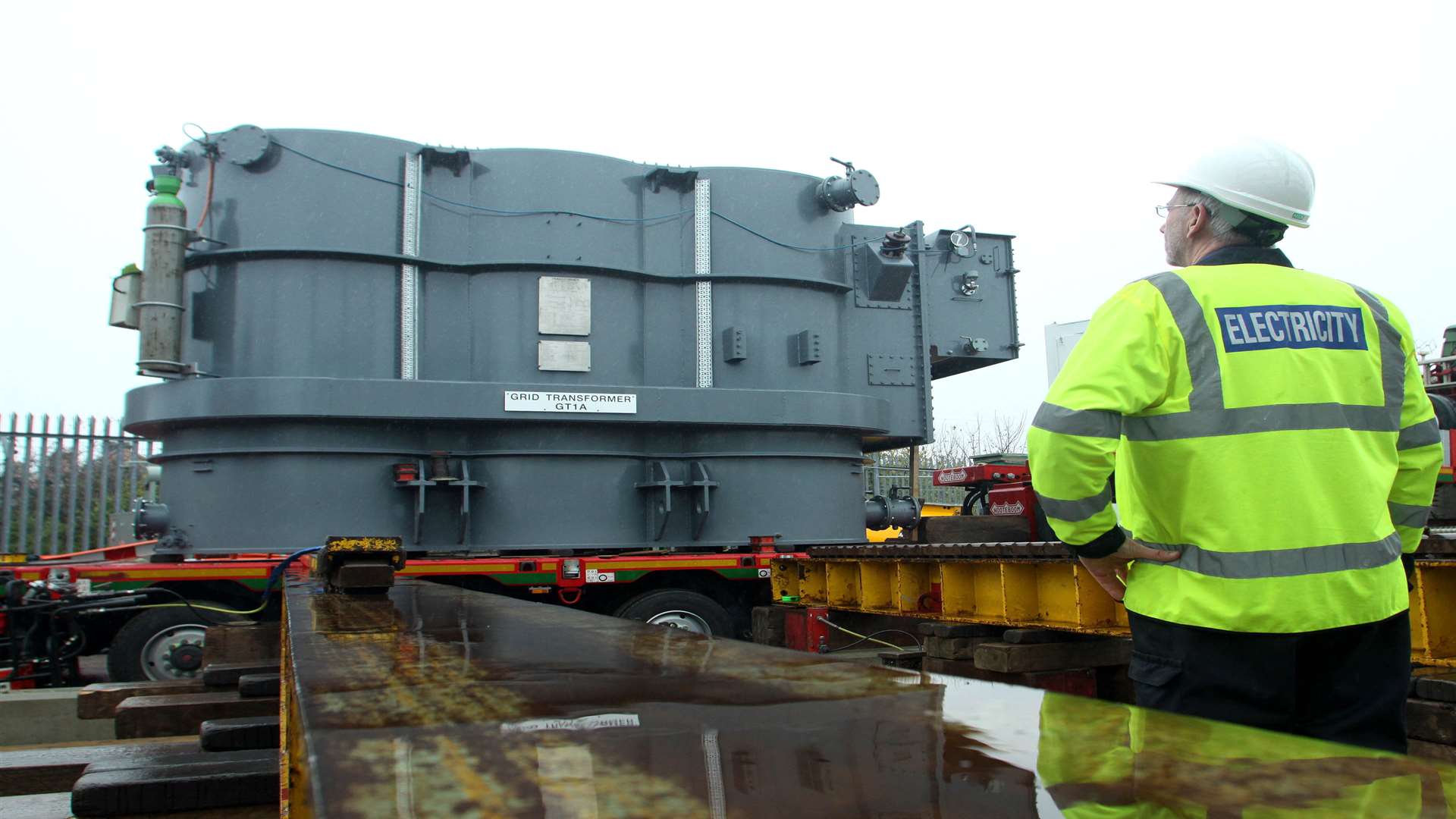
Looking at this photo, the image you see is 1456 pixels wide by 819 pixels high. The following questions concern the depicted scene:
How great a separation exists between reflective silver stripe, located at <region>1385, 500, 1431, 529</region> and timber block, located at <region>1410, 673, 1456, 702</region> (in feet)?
5.13

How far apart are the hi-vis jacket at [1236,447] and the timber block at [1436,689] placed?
1.90 meters

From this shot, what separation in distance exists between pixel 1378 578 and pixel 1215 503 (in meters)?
0.44

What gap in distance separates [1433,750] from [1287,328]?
2.56 meters

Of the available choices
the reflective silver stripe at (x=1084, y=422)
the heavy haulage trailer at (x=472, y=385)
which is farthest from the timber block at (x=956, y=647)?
the reflective silver stripe at (x=1084, y=422)

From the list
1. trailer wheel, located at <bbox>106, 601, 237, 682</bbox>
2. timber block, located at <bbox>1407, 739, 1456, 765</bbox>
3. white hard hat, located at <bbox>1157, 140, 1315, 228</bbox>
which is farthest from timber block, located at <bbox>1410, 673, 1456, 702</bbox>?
trailer wheel, located at <bbox>106, 601, 237, 682</bbox>

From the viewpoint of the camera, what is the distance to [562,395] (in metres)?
9.52

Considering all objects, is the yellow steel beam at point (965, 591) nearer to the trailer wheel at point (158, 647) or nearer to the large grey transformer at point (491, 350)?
the large grey transformer at point (491, 350)

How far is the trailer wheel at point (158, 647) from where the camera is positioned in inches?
318

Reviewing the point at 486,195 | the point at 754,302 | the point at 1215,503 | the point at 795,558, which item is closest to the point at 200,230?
the point at 486,195

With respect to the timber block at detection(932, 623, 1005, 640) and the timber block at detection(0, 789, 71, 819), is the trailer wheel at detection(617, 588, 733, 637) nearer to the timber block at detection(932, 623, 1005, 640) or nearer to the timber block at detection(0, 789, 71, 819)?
the timber block at detection(932, 623, 1005, 640)

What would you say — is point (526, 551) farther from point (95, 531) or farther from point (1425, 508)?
point (95, 531)

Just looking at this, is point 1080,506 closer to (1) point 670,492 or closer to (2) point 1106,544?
(2) point 1106,544

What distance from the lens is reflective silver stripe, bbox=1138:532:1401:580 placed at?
2.61 meters

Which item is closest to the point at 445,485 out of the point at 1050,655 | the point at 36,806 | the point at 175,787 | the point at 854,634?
the point at 854,634
